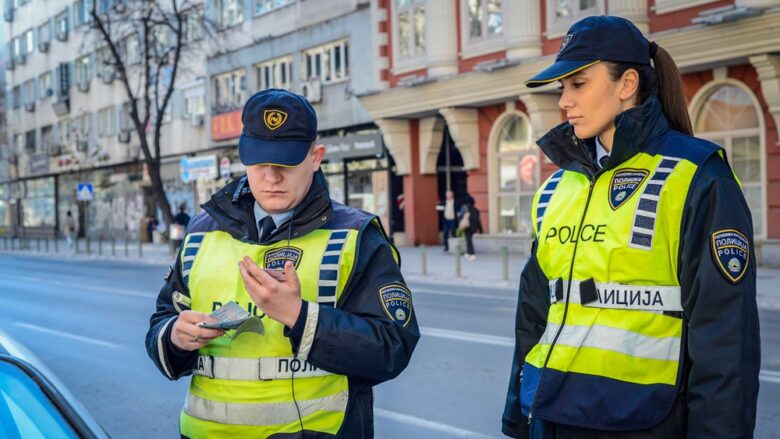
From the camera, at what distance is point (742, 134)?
787 inches

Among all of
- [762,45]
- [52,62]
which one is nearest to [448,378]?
[762,45]

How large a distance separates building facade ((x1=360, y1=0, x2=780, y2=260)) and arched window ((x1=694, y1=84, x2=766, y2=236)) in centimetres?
3

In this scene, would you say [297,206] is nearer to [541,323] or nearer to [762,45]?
[541,323]

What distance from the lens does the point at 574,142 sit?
3.01m

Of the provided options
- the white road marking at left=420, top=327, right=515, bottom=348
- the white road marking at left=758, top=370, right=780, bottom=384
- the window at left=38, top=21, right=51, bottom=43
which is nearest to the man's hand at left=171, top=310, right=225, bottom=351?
the white road marking at left=758, top=370, right=780, bottom=384

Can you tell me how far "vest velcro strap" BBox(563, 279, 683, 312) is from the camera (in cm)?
270

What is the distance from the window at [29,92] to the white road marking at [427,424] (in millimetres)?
59526

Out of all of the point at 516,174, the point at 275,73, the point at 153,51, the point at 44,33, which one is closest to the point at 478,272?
the point at 516,174

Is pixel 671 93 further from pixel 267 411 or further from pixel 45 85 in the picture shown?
pixel 45 85

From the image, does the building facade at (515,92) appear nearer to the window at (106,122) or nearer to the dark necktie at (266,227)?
the dark necktie at (266,227)

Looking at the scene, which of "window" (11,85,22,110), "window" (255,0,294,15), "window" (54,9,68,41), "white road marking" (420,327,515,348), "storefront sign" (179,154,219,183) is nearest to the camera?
"white road marking" (420,327,515,348)

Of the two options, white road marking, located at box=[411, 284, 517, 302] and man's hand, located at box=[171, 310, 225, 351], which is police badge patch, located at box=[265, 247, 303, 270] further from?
white road marking, located at box=[411, 284, 517, 302]

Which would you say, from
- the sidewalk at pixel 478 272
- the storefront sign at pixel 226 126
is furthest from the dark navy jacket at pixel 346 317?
the storefront sign at pixel 226 126

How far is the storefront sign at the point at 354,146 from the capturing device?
30.8 metres
